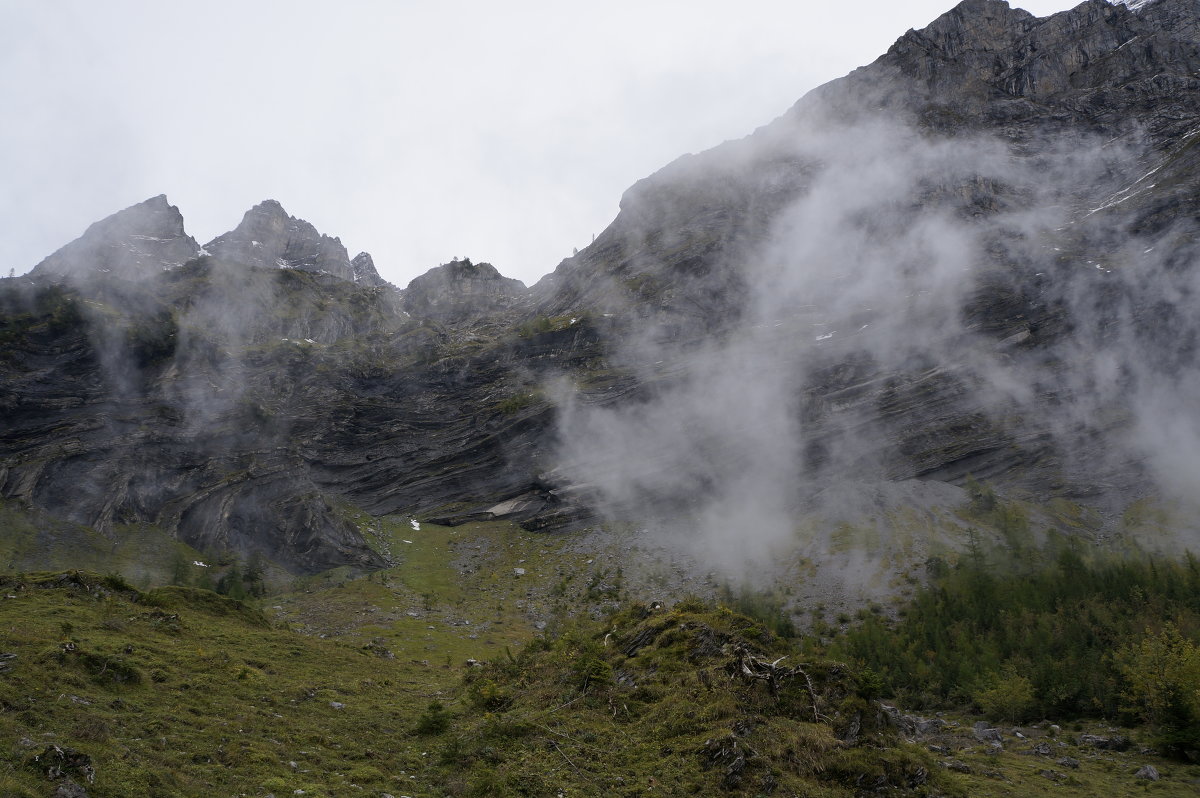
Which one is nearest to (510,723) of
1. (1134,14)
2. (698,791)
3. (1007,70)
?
(698,791)

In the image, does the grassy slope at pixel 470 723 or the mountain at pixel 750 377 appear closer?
the grassy slope at pixel 470 723

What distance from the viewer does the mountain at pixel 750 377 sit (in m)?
103

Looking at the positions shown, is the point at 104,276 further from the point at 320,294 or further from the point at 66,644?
the point at 66,644

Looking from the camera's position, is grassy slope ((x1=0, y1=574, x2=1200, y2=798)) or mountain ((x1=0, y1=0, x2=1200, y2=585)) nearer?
grassy slope ((x1=0, y1=574, x2=1200, y2=798))

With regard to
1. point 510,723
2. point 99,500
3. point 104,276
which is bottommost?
point 510,723

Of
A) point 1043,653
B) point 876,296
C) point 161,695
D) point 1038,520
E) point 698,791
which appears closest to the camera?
point 698,791

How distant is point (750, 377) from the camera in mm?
131250

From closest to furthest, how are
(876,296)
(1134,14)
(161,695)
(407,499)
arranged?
(161,695), (407,499), (876,296), (1134,14)

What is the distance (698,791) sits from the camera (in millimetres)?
20625

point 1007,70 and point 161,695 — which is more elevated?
point 1007,70

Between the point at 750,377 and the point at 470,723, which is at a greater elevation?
the point at 750,377

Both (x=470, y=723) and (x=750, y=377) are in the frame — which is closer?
(x=470, y=723)

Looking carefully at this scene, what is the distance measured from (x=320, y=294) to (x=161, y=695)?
614 ft

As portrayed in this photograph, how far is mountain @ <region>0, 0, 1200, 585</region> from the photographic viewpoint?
103312 mm
